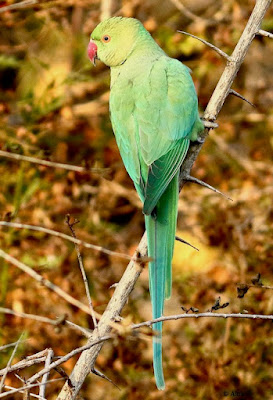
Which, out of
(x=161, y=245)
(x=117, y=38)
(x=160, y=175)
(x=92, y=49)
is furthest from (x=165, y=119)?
(x=92, y=49)

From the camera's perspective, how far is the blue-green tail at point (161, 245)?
2.99 metres

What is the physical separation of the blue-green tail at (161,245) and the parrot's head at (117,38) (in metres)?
1.03

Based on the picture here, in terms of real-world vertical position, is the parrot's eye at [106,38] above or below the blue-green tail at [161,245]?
above

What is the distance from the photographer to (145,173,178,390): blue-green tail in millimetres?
2990

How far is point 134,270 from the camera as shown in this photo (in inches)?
110

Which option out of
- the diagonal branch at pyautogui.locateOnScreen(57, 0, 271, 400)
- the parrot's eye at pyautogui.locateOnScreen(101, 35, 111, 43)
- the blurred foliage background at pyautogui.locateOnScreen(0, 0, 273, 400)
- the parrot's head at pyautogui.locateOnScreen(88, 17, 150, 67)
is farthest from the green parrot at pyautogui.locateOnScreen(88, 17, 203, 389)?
the blurred foliage background at pyautogui.locateOnScreen(0, 0, 273, 400)

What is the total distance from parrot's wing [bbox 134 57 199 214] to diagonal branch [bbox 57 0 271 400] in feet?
0.40

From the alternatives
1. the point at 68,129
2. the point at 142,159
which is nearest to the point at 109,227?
the point at 68,129

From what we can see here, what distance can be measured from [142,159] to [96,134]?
2.92 metres

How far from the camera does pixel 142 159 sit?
335 cm

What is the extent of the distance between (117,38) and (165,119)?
85 cm

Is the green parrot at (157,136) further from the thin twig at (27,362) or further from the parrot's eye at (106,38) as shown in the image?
the thin twig at (27,362)

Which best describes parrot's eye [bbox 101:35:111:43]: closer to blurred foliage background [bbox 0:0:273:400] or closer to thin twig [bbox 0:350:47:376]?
blurred foliage background [bbox 0:0:273:400]

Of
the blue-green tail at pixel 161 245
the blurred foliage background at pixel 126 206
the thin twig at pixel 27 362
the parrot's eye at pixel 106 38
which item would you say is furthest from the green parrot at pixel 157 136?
the blurred foliage background at pixel 126 206
